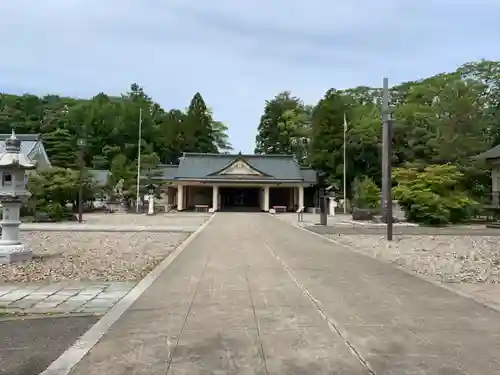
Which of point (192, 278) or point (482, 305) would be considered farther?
point (192, 278)

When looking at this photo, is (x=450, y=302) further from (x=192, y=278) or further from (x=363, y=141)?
(x=363, y=141)

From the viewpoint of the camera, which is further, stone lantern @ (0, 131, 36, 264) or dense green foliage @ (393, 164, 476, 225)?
dense green foliage @ (393, 164, 476, 225)

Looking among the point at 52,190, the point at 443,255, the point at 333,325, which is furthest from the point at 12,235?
the point at 52,190

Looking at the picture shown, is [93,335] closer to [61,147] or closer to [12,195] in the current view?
[12,195]

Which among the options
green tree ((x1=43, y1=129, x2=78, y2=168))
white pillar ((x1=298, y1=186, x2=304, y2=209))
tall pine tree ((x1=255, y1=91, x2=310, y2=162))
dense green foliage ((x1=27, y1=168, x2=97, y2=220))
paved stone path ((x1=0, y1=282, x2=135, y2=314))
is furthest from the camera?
tall pine tree ((x1=255, y1=91, x2=310, y2=162))

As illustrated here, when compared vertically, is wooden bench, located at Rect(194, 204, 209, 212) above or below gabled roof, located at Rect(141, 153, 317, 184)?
below

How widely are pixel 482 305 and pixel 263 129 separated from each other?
6962 cm

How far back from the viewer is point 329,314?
20.1 feet

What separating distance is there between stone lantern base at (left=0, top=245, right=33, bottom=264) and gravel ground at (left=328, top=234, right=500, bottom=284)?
318 inches

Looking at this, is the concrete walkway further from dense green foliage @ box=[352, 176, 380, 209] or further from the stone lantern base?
dense green foliage @ box=[352, 176, 380, 209]

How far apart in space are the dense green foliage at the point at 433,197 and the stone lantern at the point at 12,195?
21.6m

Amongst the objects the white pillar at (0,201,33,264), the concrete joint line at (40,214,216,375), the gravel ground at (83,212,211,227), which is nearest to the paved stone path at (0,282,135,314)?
the concrete joint line at (40,214,216,375)

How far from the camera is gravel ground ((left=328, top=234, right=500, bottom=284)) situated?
390 inches

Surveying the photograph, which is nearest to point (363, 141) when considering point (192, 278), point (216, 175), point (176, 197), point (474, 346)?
point (216, 175)
